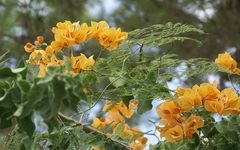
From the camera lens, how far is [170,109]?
2.91ft

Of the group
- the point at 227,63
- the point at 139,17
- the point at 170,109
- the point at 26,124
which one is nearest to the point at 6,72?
the point at 26,124

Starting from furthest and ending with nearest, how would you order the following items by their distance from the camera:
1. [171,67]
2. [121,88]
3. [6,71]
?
[171,67], [121,88], [6,71]

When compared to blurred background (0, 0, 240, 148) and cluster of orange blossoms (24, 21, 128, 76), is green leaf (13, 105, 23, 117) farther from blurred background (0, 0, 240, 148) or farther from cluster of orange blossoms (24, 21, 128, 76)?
blurred background (0, 0, 240, 148)

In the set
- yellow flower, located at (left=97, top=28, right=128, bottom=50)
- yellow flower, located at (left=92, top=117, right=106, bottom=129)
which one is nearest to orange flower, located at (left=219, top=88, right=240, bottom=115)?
yellow flower, located at (left=97, top=28, right=128, bottom=50)

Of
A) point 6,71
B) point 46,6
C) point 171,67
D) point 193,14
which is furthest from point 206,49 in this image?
point 6,71

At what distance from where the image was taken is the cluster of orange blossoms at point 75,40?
854 millimetres

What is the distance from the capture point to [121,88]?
2.86ft

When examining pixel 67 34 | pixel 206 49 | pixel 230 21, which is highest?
pixel 230 21

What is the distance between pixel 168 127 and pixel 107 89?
4.6 inches

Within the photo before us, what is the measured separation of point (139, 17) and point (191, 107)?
2.04 meters

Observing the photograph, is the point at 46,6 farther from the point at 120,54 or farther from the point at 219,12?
the point at 120,54

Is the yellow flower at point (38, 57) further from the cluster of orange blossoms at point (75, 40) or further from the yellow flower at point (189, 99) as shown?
the yellow flower at point (189, 99)

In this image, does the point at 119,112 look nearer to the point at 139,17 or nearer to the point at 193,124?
the point at 193,124

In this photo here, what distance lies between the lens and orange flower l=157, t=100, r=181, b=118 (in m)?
0.89
